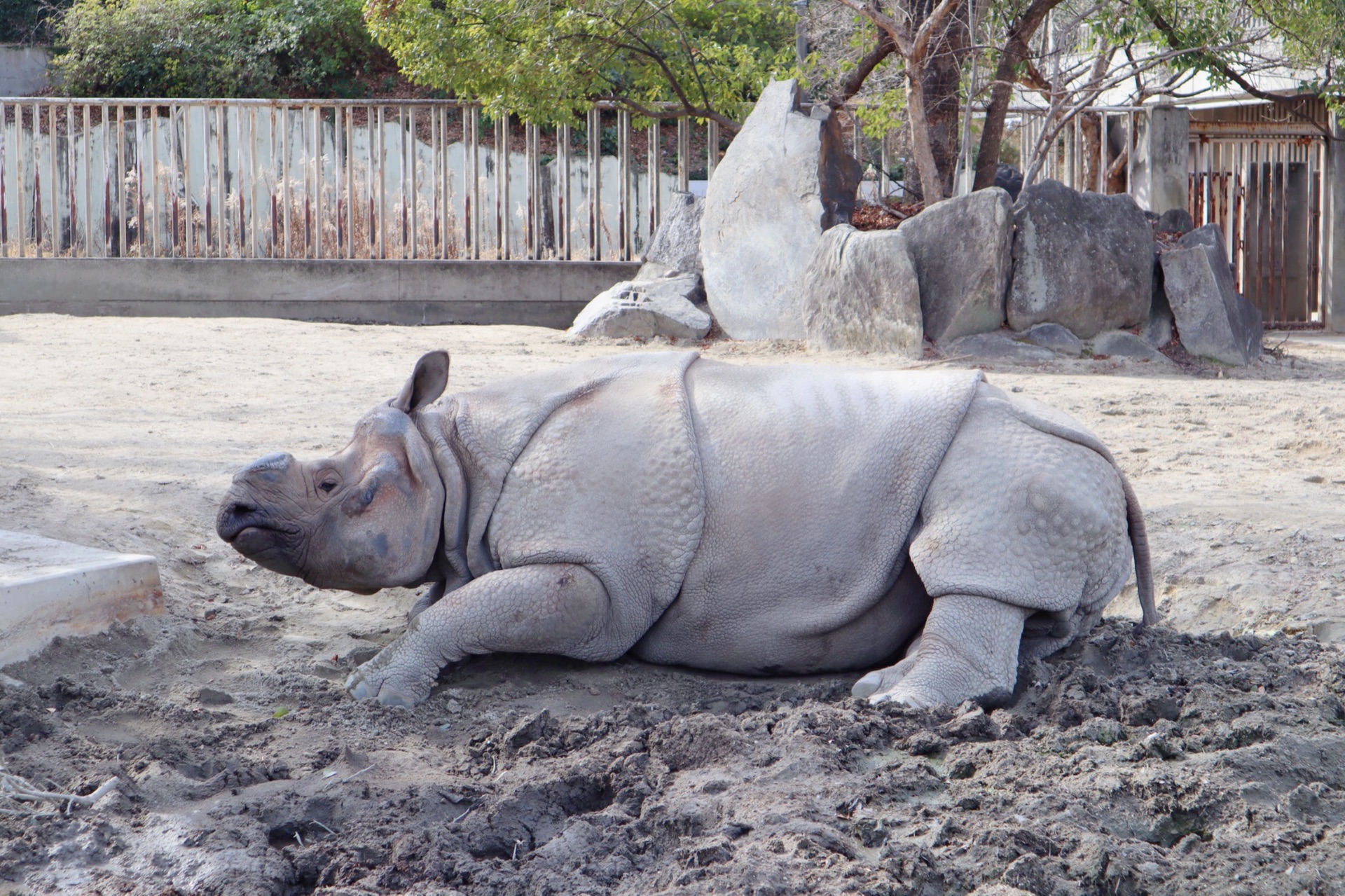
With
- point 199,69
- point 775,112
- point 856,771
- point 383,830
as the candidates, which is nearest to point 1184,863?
point 856,771

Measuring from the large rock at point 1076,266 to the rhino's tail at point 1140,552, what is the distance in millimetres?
5801

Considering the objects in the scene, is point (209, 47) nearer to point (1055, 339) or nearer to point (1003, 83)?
point (1003, 83)

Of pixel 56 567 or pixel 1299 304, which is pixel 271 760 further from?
pixel 1299 304

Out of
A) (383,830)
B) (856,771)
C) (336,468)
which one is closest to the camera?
(383,830)

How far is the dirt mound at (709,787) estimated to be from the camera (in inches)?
88.5

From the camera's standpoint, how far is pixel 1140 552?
3590 mm

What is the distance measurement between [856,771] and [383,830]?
901mm

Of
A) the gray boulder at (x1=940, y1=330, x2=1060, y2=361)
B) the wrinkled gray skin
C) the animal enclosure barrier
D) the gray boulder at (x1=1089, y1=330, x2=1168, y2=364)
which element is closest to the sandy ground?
the wrinkled gray skin

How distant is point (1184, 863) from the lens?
222 cm

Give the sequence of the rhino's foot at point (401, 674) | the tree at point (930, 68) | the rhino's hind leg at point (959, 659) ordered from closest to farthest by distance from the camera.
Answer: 1. the rhino's hind leg at point (959, 659)
2. the rhino's foot at point (401, 674)
3. the tree at point (930, 68)

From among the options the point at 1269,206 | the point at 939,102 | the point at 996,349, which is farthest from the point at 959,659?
the point at 1269,206

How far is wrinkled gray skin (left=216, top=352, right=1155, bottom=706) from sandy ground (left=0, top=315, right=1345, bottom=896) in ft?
0.45

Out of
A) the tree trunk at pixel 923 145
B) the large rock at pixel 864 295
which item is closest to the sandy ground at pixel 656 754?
the large rock at pixel 864 295

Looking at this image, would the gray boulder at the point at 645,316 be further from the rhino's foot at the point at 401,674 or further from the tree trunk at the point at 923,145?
the rhino's foot at the point at 401,674
